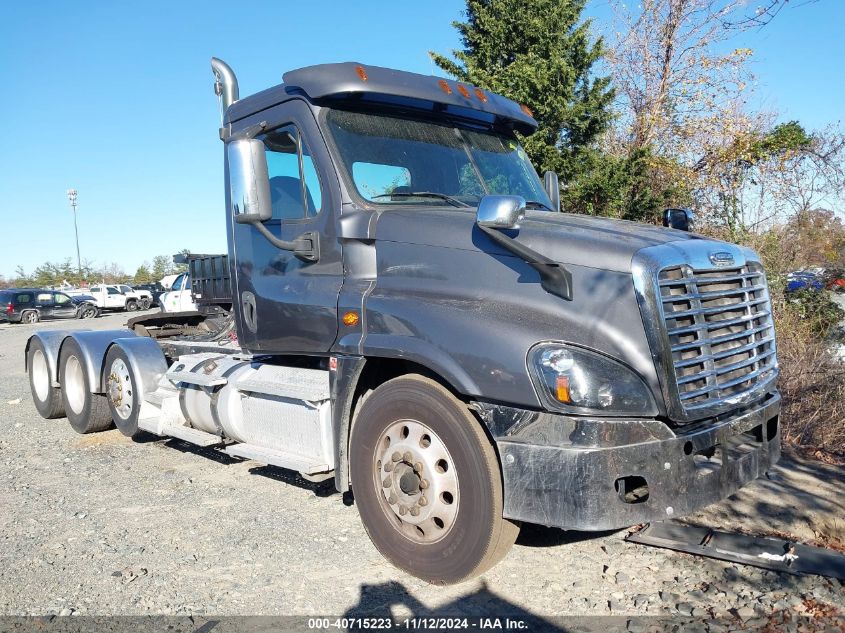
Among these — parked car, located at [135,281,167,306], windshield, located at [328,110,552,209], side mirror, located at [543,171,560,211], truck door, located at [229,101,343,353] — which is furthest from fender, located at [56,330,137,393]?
parked car, located at [135,281,167,306]

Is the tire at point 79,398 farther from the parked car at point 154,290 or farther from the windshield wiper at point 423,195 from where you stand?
the parked car at point 154,290

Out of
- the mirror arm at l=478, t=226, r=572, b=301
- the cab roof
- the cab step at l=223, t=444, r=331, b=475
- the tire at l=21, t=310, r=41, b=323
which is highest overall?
the cab roof

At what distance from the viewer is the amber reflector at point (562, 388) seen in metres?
3.16

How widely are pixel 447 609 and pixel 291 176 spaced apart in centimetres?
278

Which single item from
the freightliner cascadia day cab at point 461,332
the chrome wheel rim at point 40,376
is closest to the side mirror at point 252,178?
the freightliner cascadia day cab at point 461,332

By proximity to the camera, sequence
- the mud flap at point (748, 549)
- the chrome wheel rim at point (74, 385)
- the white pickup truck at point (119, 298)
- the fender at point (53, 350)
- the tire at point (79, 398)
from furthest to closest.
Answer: the white pickup truck at point (119, 298) < the fender at point (53, 350) < the chrome wheel rim at point (74, 385) < the tire at point (79, 398) < the mud flap at point (748, 549)

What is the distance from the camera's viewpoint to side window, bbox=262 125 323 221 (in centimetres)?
443

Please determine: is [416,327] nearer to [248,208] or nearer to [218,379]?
[248,208]

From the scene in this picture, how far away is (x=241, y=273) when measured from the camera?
513cm

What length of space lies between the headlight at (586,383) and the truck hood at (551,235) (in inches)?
17.7

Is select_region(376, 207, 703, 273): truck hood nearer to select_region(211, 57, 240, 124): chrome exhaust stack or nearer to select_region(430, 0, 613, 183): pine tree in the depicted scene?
select_region(211, 57, 240, 124): chrome exhaust stack

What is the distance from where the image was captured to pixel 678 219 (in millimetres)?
4723

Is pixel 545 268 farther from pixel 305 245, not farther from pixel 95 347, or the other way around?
pixel 95 347

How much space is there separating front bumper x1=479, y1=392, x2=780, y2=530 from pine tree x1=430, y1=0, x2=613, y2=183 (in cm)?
1252
